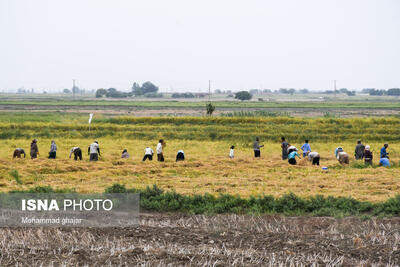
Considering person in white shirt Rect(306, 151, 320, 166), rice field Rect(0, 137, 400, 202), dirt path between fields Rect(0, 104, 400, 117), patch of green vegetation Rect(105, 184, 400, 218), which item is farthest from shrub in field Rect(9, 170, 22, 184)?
dirt path between fields Rect(0, 104, 400, 117)

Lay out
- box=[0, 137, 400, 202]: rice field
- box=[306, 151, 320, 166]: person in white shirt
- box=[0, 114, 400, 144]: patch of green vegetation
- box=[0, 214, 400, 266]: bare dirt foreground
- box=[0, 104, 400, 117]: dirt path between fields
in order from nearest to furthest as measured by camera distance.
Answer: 1. box=[0, 214, 400, 266]: bare dirt foreground
2. box=[0, 137, 400, 202]: rice field
3. box=[306, 151, 320, 166]: person in white shirt
4. box=[0, 114, 400, 144]: patch of green vegetation
5. box=[0, 104, 400, 117]: dirt path between fields

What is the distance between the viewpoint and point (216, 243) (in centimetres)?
1073

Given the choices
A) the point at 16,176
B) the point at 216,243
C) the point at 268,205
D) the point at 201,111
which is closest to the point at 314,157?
the point at 268,205

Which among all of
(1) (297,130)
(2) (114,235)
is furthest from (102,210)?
(1) (297,130)

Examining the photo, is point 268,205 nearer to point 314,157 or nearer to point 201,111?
point 314,157

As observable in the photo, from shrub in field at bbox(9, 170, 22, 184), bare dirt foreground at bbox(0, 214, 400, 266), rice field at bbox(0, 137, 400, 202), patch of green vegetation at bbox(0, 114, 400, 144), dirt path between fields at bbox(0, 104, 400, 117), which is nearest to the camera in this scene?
bare dirt foreground at bbox(0, 214, 400, 266)

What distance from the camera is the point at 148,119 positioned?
45.8m

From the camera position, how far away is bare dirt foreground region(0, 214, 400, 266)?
9.48 meters

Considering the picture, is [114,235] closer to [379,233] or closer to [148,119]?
[379,233]

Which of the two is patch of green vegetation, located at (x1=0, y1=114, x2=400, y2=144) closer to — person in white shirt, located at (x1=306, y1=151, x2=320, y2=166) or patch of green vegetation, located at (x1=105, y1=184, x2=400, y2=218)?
person in white shirt, located at (x1=306, y1=151, x2=320, y2=166)

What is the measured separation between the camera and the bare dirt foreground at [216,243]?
9.48m

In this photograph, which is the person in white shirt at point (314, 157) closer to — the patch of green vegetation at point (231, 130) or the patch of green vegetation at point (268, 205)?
the patch of green vegetation at point (268, 205)

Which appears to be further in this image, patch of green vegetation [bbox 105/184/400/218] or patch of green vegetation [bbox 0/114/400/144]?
patch of green vegetation [bbox 0/114/400/144]

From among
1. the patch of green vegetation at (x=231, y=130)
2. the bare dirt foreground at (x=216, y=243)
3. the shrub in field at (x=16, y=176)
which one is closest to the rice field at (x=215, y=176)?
the shrub in field at (x=16, y=176)
